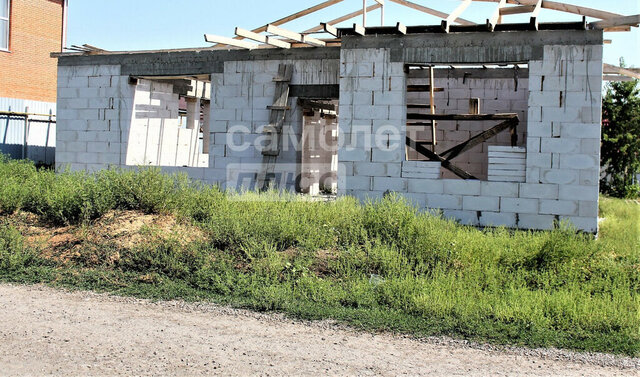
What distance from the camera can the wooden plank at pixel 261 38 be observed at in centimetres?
1213

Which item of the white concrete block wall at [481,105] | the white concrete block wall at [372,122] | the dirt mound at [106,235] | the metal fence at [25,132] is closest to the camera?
the dirt mound at [106,235]

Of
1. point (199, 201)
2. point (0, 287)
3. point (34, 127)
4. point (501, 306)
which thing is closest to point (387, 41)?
point (199, 201)

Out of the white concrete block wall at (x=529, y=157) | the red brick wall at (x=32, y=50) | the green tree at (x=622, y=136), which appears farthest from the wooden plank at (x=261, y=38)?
the red brick wall at (x=32, y=50)

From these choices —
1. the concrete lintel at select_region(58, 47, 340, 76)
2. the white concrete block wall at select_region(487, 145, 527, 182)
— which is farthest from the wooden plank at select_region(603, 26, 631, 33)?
the concrete lintel at select_region(58, 47, 340, 76)

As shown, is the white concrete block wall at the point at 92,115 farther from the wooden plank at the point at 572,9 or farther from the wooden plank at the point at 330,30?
the wooden plank at the point at 572,9

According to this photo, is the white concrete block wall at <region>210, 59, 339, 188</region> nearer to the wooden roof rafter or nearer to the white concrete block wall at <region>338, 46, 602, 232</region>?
the wooden roof rafter

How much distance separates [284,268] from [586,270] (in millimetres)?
3806

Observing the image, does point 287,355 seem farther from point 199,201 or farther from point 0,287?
point 199,201

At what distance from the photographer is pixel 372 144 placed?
12000 mm

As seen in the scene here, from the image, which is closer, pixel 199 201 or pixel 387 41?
pixel 199 201

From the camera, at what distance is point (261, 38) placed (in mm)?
12711

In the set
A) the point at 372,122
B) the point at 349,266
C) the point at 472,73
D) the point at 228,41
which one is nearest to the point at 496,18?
the point at 372,122

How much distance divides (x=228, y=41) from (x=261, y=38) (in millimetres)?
673

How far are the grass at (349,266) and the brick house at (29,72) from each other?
965cm
